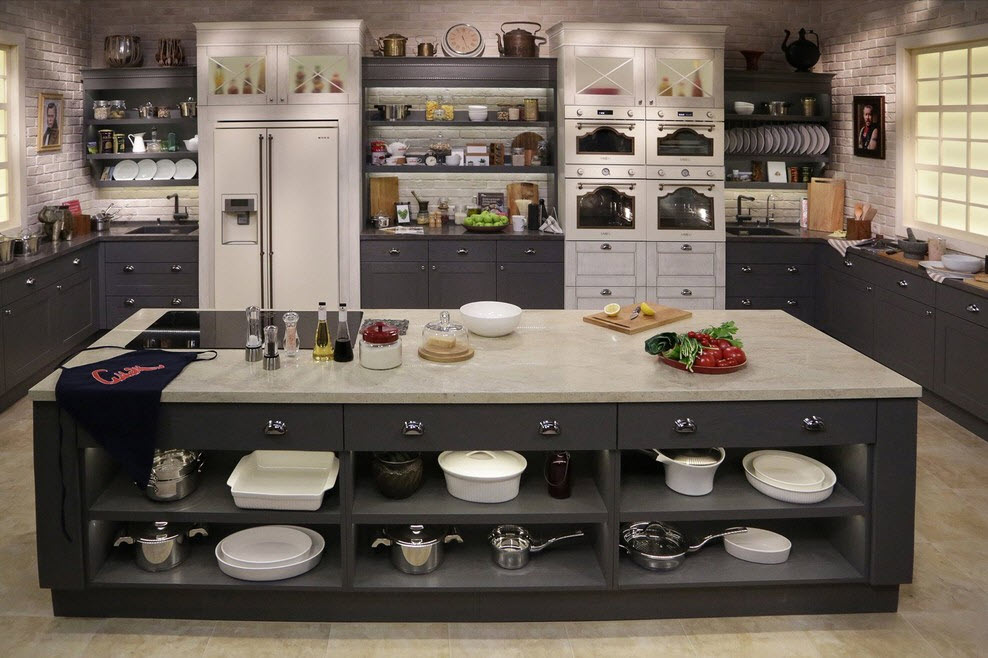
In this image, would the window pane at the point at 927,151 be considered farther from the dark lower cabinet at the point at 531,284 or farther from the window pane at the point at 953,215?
the dark lower cabinet at the point at 531,284

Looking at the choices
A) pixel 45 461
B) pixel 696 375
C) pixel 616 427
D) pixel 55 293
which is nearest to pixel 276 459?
pixel 45 461

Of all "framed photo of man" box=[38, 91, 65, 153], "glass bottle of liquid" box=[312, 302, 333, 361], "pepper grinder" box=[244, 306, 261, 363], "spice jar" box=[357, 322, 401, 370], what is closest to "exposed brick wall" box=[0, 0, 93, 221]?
"framed photo of man" box=[38, 91, 65, 153]

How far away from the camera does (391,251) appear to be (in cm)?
830

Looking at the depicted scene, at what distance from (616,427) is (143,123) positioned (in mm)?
6482

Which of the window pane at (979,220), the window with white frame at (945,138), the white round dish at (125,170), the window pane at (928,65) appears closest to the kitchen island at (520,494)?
the window pane at (979,220)

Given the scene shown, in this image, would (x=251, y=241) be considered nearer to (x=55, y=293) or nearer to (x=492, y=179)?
(x=55, y=293)

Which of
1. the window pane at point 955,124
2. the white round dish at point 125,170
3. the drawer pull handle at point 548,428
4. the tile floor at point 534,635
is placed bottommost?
the tile floor at point 534,635

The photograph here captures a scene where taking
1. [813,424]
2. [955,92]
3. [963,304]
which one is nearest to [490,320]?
[813,424]

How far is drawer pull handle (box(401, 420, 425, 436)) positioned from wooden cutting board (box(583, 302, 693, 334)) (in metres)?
1.31

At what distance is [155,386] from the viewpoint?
3.77 meters

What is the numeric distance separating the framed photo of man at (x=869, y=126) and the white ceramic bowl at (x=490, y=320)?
15.4 feet

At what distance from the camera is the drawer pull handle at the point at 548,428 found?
3.79 m

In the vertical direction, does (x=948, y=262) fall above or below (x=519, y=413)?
above

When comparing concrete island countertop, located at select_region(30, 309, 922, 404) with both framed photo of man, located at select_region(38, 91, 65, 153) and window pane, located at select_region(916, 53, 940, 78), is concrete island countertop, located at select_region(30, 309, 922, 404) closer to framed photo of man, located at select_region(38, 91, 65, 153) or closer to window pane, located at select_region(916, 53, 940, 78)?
window pane, located at select_region(916, 53, 940, 78)
